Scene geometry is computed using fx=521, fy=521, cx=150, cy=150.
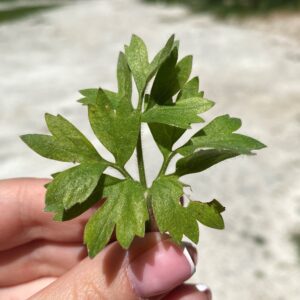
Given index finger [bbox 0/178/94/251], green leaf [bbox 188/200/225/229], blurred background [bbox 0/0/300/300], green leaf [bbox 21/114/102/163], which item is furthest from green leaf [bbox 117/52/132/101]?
blurred background [bbox 0/0/300/300]

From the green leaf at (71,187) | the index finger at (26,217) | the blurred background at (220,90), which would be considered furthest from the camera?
the blurred background at (220,90)

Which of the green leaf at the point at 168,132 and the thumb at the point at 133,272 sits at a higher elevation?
the green leaf at the point at 168,132

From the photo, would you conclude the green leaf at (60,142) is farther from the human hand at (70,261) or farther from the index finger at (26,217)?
the index finger at (26,217)

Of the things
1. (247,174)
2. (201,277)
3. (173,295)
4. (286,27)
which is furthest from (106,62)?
(173,295)

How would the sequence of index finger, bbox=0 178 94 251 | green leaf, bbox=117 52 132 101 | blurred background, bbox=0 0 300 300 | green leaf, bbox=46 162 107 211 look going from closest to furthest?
green leaf, bbox=46 162 107 211
green leaf, bbox=117 52 132 101
index finger, bbox=0 178 94 251
blurred background, bbox=0 0 300 300

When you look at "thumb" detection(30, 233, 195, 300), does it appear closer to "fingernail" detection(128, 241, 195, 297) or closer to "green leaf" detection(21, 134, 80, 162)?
"fingernail" detection(128, 241, 195, 297)

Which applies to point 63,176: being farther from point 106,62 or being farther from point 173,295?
point 106,62

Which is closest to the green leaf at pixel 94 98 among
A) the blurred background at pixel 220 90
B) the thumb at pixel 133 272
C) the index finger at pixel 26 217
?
the thumb at pixel 133 272

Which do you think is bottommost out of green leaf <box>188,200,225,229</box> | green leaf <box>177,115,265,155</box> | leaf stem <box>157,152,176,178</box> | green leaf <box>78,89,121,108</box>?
green leaf <box>188,200,225,229</box>
